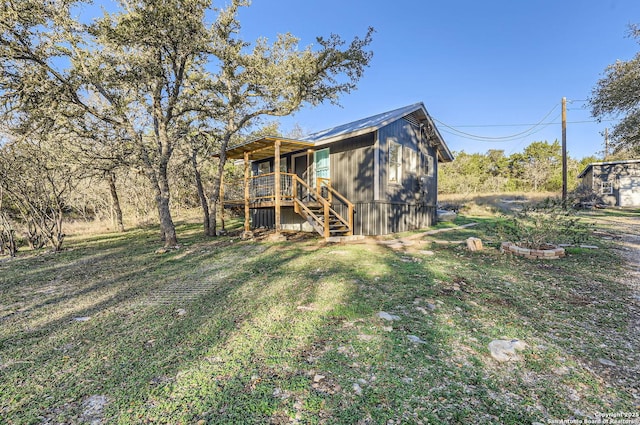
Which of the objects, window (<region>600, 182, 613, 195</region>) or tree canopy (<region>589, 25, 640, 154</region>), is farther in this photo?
window (<region>600, 182, 613, 195</region>)

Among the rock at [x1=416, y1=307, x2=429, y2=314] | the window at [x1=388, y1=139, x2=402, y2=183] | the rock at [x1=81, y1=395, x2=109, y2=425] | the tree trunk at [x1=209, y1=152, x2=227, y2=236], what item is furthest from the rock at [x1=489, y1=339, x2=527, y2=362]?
the tree trunk at [x1=209, y1=152, x2=227, y2=236]

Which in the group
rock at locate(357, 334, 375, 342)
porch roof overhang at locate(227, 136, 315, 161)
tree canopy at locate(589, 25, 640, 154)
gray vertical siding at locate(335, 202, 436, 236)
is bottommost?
rock at locate(357, 334, 375, 342)

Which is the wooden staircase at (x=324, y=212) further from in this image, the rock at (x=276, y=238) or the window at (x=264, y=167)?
the window at (x=264, y=167)

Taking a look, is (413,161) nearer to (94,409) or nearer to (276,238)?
(276,238)

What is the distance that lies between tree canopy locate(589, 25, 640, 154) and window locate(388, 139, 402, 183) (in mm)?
12031

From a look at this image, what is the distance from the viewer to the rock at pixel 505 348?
247cm

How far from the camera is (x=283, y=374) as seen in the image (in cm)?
227

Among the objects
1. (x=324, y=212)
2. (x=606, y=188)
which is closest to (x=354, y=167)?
(x=324, y=212)

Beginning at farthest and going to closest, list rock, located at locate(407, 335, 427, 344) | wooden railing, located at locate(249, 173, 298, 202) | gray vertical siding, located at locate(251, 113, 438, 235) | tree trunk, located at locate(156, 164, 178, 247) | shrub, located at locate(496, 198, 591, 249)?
wooden railing, located at locate(249, 173, 298, 202), gray vertical siding, located at locate(251, 113, 438, 235), tree trunk, located at locate(156, 164, 178, 247), shrub, located at locate(496, 198, 591, 249), rock, located at locate(407, 335, 427, 344)

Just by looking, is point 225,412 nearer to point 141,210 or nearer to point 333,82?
point 333,82

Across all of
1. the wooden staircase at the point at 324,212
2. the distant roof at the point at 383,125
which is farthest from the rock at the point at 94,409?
the distant roof at the point at 383,125

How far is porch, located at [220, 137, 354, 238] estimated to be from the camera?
961cm

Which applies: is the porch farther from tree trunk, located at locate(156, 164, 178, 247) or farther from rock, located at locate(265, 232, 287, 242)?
tree trunk, located at locate(156, 164, 178, 247)

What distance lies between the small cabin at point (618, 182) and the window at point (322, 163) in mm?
22235
